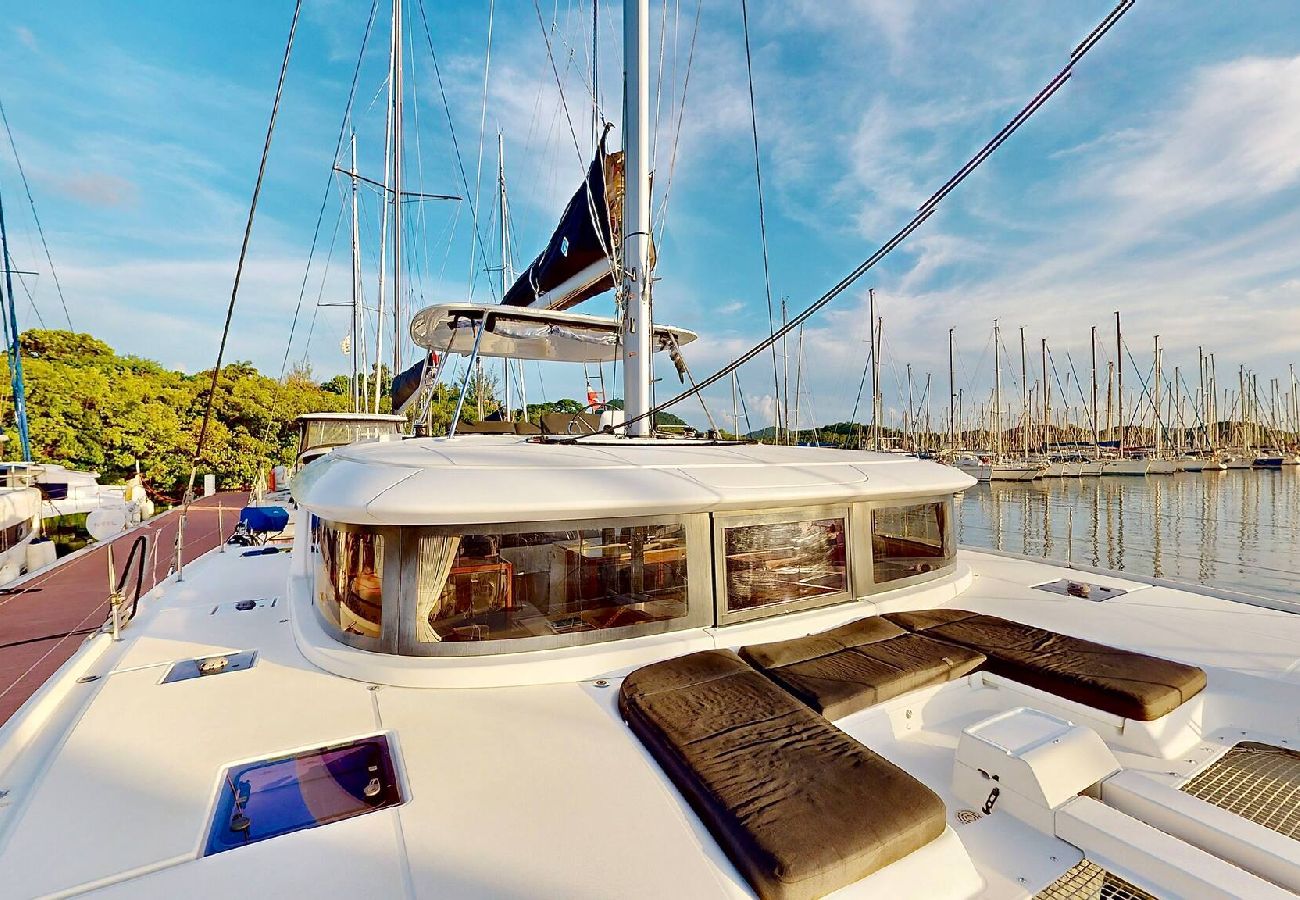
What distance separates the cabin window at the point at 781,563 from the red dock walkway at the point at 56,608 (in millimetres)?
3926

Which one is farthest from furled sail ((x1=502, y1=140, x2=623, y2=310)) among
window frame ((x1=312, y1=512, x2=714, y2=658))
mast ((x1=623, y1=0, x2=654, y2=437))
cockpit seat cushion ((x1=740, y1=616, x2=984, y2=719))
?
cockpit seat cushion ((x1=740, y1=616, x2=984, y2=719))

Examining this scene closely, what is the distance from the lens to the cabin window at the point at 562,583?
9.60 feet

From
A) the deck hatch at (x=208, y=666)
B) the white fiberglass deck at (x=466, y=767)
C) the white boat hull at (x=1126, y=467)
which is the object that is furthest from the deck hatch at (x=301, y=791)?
the white boat hull at (x=1126, y=467)

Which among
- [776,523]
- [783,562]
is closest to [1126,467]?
[783,562]

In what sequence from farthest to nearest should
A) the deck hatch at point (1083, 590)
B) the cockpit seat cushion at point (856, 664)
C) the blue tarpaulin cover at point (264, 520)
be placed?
the blue tarpaulin cover at point (264, 520) → the deck hatch at point (1083, 590) → the cockpit seat cushion at point (856, 664)

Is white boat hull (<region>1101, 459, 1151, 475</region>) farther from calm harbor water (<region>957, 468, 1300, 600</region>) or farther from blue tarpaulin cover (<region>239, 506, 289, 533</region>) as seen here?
blue tarpaulin cover (<region>239, 506, 289, 533</region>)

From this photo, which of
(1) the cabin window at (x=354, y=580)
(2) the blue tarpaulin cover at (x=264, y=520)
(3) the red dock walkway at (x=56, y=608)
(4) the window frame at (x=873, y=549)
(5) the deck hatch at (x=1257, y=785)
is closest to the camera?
(5) the deck hatch at (x=1257, y=785)

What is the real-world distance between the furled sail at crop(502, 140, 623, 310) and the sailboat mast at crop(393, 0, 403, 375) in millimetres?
5145

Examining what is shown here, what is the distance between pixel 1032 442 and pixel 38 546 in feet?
190

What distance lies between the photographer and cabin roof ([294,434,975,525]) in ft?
8.75

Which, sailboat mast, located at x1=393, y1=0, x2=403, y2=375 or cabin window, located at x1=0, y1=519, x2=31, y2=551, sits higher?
sailboat mast, located at x1=393, y1=0, x2=403, y2=375

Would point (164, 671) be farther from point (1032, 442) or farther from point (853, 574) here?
point (1032, 442)

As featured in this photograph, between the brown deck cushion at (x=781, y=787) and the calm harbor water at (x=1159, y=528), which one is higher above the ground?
the brown deck cushion at (x=781, y=787)

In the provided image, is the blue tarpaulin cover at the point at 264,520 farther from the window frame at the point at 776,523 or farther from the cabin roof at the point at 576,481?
the window frame at the point at 776,523
